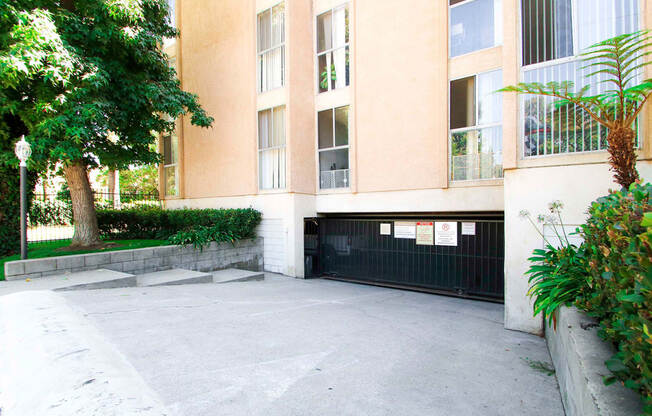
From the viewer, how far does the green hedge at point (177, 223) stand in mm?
10172

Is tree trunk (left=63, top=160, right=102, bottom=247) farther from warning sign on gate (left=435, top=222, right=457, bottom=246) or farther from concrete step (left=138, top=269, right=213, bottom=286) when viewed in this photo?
warning sign on gate (left=435, top=222, right=457, bottom=246)

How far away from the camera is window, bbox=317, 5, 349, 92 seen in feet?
34.2

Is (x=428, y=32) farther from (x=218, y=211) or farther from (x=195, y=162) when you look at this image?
(x=195, y=162)

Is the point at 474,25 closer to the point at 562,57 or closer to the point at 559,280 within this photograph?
the point at 562,57

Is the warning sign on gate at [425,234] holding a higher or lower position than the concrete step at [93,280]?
higher

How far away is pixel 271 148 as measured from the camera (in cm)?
1107

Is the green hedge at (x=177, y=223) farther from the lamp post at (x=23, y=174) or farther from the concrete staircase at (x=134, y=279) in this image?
the lamp post at (x=23, y=174)

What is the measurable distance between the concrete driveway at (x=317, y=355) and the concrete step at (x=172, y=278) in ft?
2.22

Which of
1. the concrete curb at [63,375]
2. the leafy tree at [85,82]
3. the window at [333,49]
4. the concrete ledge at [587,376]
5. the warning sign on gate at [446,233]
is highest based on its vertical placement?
the window at [333,49]

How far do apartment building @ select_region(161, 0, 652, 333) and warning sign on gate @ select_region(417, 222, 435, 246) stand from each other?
0.17 ft

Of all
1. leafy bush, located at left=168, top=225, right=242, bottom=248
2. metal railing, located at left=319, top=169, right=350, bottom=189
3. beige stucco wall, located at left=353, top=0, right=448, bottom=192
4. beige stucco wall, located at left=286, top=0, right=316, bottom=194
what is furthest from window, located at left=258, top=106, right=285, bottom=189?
beige stucco wall, located at left=353, top=0, right=448, bottom=192

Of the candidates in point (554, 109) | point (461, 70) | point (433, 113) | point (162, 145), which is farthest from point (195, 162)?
point (554, 109)

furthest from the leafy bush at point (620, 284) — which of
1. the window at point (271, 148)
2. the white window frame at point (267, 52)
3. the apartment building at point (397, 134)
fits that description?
the white window frame at point (267, 52)

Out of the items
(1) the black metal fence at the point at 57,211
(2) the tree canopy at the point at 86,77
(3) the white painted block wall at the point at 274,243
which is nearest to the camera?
(2) the tree canopy at the point at 86,77
